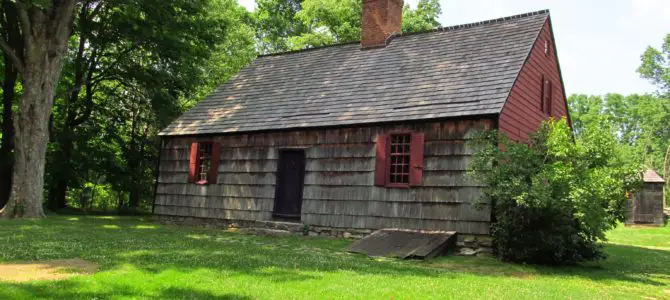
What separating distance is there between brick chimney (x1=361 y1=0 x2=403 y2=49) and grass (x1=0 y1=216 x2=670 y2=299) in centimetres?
892

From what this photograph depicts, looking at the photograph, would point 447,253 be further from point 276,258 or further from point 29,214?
point 29,214

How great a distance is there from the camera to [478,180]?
39.1 ft

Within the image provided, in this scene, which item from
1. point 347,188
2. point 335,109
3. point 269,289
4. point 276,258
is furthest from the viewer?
point 335,109

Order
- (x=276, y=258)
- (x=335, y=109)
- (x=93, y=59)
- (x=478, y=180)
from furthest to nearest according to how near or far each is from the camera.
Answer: (x=93, y=59) → (x=335, y=109) → (x=478, y=180) → (x=276, y=258)

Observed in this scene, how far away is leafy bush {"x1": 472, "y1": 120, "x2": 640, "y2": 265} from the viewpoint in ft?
32.3

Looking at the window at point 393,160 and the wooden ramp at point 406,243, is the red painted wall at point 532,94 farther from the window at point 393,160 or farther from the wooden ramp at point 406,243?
the wooden ramp at point 406,243

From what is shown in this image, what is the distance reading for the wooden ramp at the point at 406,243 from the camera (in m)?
11.3

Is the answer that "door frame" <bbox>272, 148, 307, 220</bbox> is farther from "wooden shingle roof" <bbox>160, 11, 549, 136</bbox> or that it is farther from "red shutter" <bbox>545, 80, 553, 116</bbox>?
"red shutter" <bbox>545, 80, 553, 116</bbox>

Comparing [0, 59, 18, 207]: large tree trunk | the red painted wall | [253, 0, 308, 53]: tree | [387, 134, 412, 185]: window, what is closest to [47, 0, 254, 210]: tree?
[0, 59, 18, 207]: large tree trunk

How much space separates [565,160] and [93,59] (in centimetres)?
2151

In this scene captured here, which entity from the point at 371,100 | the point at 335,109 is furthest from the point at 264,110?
Answer: the point at 371,100

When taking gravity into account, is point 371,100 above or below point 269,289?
above

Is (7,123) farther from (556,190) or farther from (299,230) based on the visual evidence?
(556,190)

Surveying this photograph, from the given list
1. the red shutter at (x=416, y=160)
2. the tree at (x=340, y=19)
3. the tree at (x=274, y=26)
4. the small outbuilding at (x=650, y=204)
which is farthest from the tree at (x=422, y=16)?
the red shutter at (x=416, y=160)
